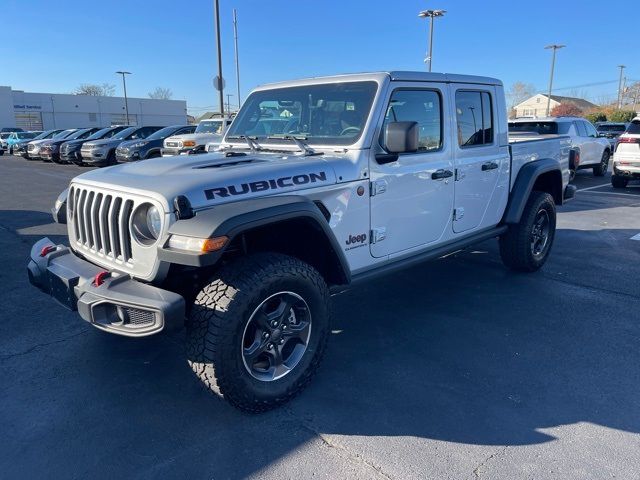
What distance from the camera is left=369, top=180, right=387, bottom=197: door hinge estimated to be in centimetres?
346

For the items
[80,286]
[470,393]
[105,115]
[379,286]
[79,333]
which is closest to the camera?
[80,286]

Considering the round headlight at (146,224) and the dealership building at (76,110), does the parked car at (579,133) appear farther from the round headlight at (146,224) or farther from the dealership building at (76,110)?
the dealership building at (76,110)

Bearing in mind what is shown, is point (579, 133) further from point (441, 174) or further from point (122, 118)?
point (122, 118)

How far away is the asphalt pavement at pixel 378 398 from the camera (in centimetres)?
247

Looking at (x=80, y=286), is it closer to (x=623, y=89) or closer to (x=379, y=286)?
(x=379, y=286)

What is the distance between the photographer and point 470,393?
3.06m

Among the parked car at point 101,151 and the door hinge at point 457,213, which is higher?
the parked car at point 101,151

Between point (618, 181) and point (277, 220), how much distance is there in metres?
12.3

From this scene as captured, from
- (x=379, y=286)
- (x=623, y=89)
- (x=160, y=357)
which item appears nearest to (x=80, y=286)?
(x=160, y=357)

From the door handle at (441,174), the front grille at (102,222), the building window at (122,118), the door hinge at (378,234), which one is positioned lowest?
the door hinge at (378,234)

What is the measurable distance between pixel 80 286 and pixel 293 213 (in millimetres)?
1269

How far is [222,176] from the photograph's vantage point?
284 cm

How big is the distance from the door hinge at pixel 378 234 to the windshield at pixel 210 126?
12450 mm

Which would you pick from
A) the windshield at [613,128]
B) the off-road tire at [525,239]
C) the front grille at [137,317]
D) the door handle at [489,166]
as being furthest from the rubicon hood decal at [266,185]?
the windshield at [613,128]
